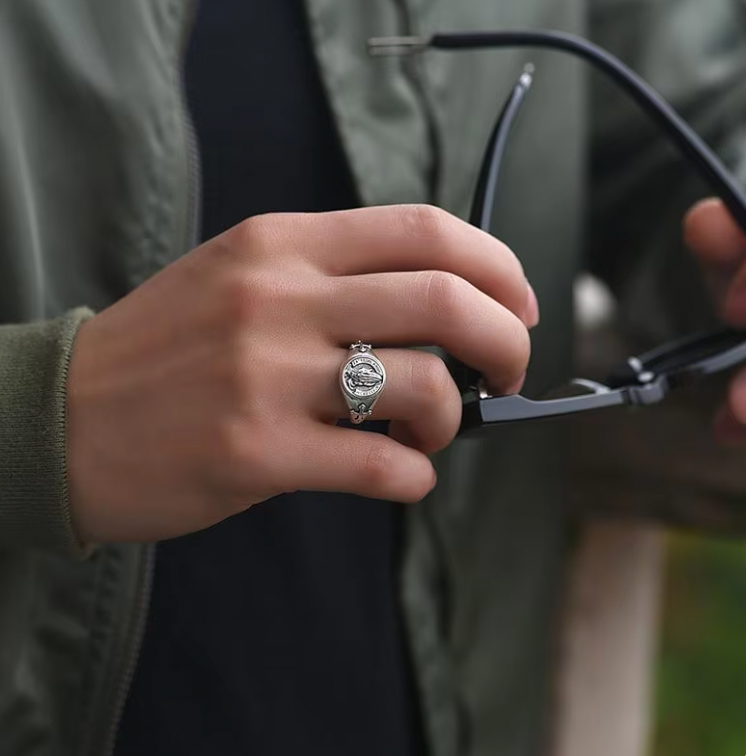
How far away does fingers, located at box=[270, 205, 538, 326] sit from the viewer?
1.47 ft

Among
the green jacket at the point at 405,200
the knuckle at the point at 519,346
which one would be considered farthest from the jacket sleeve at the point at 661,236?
the knuckle at the point at 519,346

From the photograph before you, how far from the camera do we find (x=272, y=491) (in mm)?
448

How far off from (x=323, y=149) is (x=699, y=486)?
405 mm

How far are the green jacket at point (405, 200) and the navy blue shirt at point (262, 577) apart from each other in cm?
2

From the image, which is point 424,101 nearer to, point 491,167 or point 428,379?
point 491,167

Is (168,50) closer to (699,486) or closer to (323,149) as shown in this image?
(323,149)

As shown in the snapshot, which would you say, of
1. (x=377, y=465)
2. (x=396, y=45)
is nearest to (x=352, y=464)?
(x=377, y=465)

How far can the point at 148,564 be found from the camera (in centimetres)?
59

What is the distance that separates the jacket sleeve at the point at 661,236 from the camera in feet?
2.66

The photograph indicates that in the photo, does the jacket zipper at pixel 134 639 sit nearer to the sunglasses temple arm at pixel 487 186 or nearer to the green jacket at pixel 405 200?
the green jacket at pixel 405 200

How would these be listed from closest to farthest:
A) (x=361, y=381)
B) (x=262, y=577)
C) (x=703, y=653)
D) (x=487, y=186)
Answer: (x=361, y=381) < (x=487, y=186) < (x=262, y=577) < (x=703, y=653)

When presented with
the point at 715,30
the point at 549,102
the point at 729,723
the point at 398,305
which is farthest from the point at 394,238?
the point at 729,723

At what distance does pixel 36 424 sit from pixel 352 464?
15 cm

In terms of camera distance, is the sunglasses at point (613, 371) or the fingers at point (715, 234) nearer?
the sunglasses at point (613, 371)
